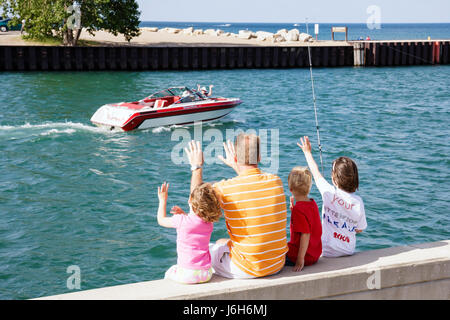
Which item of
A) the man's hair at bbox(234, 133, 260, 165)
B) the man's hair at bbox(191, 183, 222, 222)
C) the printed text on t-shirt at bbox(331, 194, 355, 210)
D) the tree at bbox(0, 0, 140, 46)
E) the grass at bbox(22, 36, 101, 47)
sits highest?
the tree at bbox(0, 0, 140, 46)

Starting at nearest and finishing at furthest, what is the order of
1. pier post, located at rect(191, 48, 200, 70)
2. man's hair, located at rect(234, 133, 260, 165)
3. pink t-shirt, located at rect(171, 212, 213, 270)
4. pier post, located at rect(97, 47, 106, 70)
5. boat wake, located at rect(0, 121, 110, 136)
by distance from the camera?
1. man's hair, located at rect(234, 133, 260, 165)
2. pink t-shirt, located at rect(171, 212, 213, 270)
3. boat wake, located at rect(0, 121, 110, 136)
4. pier post, located at rect(97, 47, 106, 70)
5. pier post, located at rect(191, 48, 200, 70)

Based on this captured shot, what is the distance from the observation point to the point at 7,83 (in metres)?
34.9

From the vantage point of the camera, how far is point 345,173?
5480 millimetres

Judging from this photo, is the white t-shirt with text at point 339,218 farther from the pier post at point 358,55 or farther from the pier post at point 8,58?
the pier post at point 358,55

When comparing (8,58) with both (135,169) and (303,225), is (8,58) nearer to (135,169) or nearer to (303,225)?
(135,169)

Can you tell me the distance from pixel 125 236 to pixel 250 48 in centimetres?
3857

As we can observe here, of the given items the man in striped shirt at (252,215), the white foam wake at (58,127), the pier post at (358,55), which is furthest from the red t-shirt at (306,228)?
the pier post at (358,55)

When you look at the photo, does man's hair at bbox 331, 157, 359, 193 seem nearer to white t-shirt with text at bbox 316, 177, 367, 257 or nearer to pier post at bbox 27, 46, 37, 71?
white t-shirt with text at bbox 316, 177, 367, 257

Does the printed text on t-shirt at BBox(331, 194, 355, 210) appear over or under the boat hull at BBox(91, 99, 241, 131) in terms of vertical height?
over

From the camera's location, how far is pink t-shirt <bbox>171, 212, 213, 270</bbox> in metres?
5.14

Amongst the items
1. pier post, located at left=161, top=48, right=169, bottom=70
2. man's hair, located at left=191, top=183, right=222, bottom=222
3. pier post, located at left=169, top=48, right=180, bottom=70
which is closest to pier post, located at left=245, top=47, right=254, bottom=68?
pier post, located at left=169, top=48, right=180, bottom=70

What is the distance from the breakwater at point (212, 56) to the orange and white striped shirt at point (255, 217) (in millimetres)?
38884

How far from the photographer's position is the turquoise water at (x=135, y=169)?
33.7ft

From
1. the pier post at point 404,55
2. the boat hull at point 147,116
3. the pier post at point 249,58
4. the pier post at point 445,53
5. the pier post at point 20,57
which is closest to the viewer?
the boat hull at point 147,116
